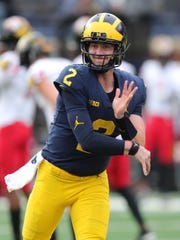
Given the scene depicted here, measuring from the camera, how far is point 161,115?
10.9 m

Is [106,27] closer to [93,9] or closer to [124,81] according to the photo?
[124,81]

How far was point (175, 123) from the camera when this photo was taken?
475 inches

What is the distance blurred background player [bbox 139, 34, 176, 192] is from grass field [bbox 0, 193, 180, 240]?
27 centimetres

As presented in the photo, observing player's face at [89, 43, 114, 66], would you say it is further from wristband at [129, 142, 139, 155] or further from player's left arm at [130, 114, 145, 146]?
wristband at [129, 142, 139, 155]

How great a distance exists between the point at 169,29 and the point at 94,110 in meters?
8.95

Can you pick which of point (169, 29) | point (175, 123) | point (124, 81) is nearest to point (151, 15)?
point (169, 29)

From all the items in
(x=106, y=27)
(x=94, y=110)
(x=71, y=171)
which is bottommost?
(x=71, y=171)

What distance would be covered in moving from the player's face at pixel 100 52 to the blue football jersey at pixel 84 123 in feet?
0.27

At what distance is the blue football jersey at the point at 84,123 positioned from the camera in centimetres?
509

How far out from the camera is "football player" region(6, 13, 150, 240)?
5.11 meters

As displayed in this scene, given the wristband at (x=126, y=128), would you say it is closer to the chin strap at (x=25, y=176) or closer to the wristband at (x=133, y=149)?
the wristband at (x=133, y=149)

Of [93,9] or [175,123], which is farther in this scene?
[93,9]

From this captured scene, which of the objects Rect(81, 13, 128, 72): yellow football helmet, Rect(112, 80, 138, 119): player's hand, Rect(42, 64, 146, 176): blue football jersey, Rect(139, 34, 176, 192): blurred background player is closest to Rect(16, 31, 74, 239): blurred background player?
Rect(42, 64, 146, 176): blue football jersey

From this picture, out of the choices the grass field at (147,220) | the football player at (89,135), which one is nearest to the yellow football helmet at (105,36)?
the football player at (89,135)
